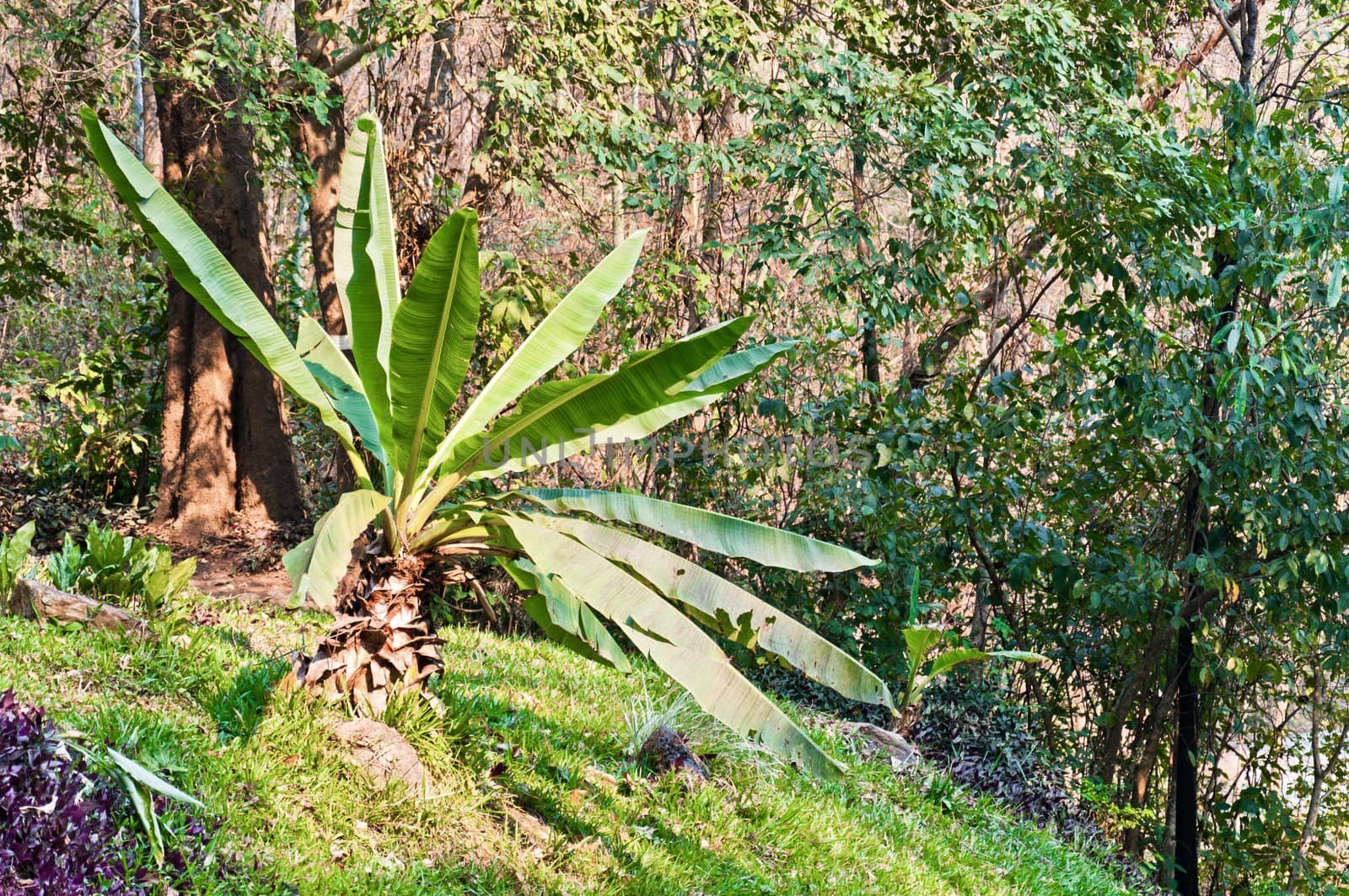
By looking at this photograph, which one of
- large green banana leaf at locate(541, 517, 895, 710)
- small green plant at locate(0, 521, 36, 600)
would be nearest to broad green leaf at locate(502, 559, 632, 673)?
large green banana leaf at locate(541, 517, 895, 710)

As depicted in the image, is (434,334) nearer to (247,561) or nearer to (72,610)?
(72,610)

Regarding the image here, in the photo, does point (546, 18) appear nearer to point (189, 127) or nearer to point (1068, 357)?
point (189, 127)

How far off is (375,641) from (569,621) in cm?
84

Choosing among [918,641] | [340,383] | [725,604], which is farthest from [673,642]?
[918,641]

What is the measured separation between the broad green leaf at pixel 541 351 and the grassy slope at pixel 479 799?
1.05m

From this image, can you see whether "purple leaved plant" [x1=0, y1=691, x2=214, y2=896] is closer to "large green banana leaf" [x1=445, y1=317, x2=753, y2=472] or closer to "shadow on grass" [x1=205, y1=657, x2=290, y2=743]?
"shadow on grass" [x1=205, y1=657, x2=290, y2=743]

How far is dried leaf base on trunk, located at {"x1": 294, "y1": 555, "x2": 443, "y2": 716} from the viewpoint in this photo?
3537mm

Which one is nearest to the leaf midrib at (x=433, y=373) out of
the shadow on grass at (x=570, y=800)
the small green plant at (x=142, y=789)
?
the shadow on grass at (x=570, y=800)

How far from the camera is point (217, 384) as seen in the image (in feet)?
29.8

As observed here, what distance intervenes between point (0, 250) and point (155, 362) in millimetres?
1996

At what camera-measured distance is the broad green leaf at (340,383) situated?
362cm

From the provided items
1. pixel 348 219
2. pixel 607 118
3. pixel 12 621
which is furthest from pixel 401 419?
pixel 607 118

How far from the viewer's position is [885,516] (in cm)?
825

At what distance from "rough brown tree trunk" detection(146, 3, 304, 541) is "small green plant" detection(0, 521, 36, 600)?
408cm
